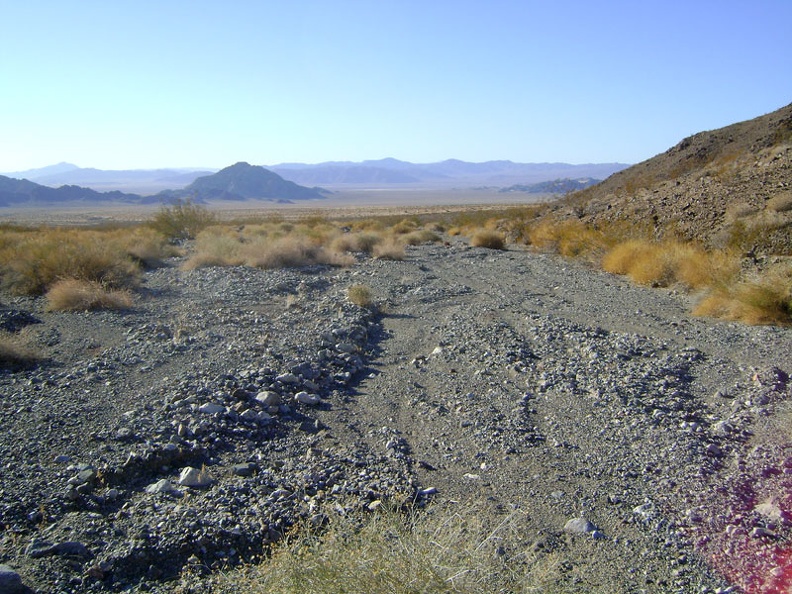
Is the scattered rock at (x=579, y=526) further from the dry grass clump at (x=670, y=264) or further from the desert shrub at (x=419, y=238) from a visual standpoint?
the desert shrub at (x=419, y=238)

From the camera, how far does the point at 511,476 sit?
18.6ft

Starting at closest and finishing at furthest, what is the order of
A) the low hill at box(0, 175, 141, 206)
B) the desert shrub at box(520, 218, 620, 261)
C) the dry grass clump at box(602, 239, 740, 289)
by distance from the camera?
the dry grass clump at box(602, 239, 740, 289) < the desert shrub at box(520, 218, 620, 261) < the low hill at box(0, 175, 141, 206)

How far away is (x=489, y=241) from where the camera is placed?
91.0ft

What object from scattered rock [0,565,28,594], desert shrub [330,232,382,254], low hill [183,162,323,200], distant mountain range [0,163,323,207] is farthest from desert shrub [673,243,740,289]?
low hill [183,162,323,200]

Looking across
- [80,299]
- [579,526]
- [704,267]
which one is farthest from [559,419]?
[80,299]

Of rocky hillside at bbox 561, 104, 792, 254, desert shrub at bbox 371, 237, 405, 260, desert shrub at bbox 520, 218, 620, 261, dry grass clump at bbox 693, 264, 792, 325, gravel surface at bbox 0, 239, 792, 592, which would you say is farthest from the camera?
desert shrub at bbox 371, 237, 405, 260

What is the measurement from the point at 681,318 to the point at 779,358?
3.13 m

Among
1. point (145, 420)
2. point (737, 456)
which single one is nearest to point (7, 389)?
point (145, 420)

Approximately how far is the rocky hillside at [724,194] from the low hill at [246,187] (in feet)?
466

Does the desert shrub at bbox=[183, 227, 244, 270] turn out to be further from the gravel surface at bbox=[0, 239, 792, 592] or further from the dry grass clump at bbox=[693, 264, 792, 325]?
the dry grass clump at bbox=[693, 264, 792, 325]

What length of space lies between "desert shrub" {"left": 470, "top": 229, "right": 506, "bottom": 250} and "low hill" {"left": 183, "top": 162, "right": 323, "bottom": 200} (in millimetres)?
144026

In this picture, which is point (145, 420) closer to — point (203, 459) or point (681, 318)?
point (203, 459)

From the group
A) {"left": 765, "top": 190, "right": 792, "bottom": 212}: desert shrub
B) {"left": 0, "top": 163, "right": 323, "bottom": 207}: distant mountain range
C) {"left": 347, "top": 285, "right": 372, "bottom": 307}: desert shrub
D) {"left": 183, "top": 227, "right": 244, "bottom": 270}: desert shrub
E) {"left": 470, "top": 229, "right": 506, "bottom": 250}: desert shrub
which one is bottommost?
{"left": 0, "top": 163, "right": 323, "bottom": 207}: distant mountain range

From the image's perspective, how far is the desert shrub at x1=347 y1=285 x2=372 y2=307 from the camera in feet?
44.5
